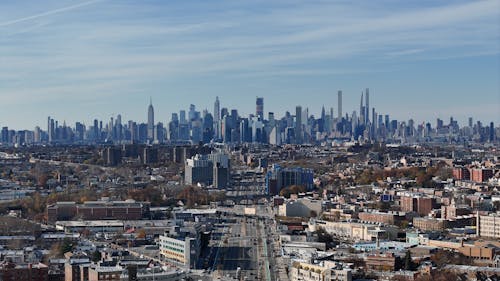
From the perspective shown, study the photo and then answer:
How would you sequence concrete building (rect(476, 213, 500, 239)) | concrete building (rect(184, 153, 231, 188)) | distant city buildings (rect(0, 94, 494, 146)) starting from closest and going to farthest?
concrete building (rect(476, 213, 500, 239)) < concrete building (rect(184, 153, 231, 188)) < distant city buildings (rect(0, 94, 494, 146))

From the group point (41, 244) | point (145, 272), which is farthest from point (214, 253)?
point (145, 272)

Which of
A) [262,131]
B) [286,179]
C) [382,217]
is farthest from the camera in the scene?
[262,131]

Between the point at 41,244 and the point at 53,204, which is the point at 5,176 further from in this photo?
the point at 41,244

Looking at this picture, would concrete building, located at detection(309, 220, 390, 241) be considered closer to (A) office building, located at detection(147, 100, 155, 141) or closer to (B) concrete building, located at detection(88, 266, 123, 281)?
(B) concrete building, located at detection(88, 266, 123, 281)

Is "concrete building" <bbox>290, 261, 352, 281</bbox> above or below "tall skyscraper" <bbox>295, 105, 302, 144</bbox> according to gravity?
below

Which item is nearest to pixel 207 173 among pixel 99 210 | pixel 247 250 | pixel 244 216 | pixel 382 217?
pixel 244 216

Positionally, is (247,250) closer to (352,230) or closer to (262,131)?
(352,230)

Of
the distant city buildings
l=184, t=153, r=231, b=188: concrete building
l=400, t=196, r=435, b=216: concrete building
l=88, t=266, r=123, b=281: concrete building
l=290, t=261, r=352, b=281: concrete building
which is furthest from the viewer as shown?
the distant city buildings

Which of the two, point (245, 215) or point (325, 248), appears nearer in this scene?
point (325, 248)

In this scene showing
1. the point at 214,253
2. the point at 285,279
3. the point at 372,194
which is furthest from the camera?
the point at 372,194

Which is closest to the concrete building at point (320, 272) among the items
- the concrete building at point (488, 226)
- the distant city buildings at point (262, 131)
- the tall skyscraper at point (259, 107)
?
the concrete building at point (488, 226)

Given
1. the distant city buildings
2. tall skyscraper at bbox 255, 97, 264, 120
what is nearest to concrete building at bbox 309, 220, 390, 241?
the distant city buildings
